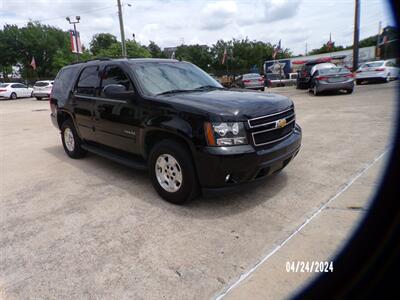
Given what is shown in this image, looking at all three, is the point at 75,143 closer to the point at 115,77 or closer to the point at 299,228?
the point at 115,77

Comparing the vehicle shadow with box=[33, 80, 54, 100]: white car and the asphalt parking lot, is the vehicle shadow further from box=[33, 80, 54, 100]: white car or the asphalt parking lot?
box=[33, 80, 54, 100]: white car

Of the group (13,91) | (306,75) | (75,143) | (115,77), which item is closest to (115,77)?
(115,77)

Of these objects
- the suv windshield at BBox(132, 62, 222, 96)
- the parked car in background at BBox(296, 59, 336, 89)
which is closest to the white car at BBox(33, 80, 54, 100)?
the parked car in background at BBox(296, 59, 336, 89)

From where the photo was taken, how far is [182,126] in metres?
3.57

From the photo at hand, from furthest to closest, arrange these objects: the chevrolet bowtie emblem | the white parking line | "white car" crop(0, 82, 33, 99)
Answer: "white car" crop(0, 82, 33, 99)
the chevrolet bowtie emblem
the white parking line

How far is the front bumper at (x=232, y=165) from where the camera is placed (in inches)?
131

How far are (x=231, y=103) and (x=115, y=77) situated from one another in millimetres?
2132

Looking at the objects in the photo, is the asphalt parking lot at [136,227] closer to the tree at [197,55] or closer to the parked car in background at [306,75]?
the parked car in background at [306,75]

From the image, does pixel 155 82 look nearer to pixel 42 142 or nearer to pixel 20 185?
pixel 20 185

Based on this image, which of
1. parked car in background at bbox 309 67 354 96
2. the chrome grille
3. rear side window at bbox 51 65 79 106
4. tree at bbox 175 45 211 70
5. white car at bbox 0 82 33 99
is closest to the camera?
the chrome grille

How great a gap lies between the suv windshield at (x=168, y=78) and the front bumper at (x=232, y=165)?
139cm

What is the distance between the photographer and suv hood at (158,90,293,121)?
341cm
